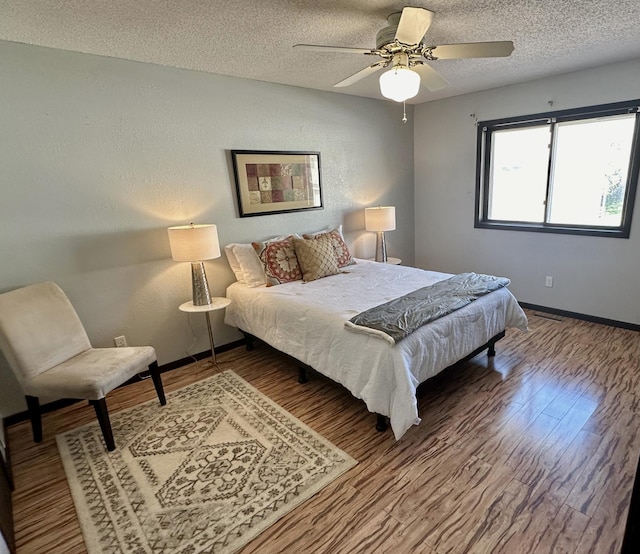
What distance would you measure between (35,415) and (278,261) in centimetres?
203

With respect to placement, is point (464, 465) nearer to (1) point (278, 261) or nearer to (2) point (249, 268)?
(1) point (278, 261)

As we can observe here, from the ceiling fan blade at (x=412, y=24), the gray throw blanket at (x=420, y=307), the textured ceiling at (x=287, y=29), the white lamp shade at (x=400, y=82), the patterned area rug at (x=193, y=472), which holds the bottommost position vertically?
the patterned area rug at (x=193, y=472)

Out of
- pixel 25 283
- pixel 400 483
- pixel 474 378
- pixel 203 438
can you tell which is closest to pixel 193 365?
pixel 203 438

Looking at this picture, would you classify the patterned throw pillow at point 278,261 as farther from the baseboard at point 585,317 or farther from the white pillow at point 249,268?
the baseboard at point 585,317

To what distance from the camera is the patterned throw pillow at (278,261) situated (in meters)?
3.22

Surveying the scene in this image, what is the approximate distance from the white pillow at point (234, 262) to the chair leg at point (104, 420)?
1499 millimetres

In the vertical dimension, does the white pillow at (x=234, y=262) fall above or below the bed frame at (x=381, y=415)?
above

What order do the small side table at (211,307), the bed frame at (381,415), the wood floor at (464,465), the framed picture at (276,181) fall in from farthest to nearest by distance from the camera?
the framed picture at (276,181) → the small side table at (211,307) → the bed frame at (381,415) → the wood floor at (464,465)

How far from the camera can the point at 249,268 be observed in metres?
3.23

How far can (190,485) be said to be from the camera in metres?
1.88

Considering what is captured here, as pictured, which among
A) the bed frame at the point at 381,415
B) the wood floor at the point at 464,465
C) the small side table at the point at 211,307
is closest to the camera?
the wood floor at the point at 464,465

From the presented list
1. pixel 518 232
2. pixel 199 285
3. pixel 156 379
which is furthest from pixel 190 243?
pixel 518 232

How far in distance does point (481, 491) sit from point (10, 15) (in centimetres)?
348

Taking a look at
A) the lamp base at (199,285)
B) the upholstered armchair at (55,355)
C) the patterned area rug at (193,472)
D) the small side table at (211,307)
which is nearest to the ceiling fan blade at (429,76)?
the lamp base at (199,285)
